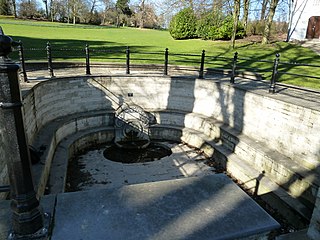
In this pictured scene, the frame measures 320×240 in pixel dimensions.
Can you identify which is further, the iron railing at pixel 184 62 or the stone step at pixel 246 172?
the iron railing at pixel 184 62

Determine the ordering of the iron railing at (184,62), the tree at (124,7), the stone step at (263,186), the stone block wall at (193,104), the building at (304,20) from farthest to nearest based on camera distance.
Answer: the tree at (124,7) < the building at (304,20) < the iron railing at (184,62) < the stone block wall at (193,104) < the stone step at (263,186)

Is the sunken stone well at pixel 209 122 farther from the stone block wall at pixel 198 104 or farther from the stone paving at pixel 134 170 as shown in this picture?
the stone paving at pixel 134 170

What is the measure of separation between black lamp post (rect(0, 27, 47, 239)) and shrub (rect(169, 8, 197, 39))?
74.7 feet

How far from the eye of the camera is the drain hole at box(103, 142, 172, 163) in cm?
796

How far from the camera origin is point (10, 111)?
169 centimetres

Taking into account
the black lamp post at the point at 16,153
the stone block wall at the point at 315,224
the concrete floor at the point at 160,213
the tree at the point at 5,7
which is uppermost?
the tree at the point at 5,7

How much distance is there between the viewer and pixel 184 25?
23.0 meters

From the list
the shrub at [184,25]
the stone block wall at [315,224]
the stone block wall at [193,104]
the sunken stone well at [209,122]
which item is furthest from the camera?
the shrub at [184,25]

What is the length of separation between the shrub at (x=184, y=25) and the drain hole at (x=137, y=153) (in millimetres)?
16744

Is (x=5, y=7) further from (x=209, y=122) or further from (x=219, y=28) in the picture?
(x=209, y=122)

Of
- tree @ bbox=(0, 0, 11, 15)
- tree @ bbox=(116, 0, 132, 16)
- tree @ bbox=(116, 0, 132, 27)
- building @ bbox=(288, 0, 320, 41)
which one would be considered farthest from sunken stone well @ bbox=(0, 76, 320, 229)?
tree @ bbox=(116, 0, 132, 16)

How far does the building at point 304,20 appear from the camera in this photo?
19625mm

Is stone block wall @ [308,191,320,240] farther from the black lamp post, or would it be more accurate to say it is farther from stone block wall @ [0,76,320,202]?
the black lamp post

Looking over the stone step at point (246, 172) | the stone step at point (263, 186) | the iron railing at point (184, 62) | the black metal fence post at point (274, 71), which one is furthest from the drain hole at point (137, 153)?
the black metal fence post at point (274, 71)
